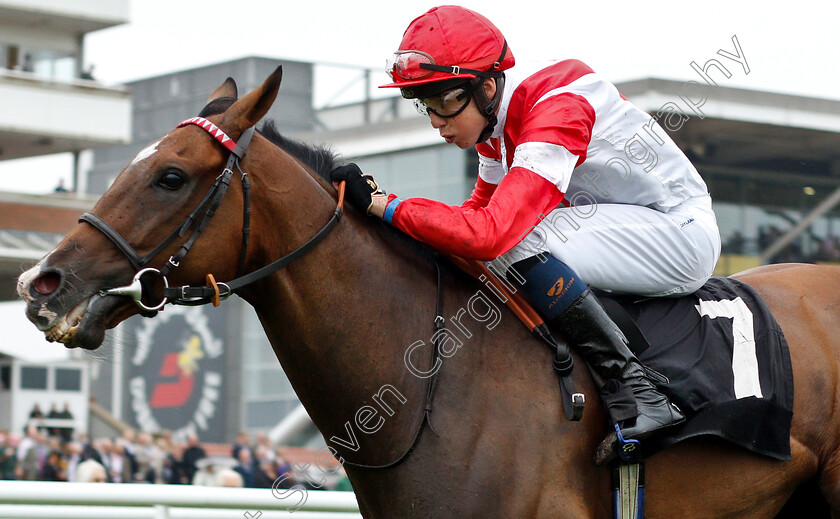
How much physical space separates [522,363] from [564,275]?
295 millimetres

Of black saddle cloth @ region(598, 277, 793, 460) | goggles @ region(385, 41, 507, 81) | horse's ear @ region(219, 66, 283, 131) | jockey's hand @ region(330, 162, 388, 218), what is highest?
goggles @ region(385, 41, 507, 81)

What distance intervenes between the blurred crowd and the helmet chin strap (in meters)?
6.84

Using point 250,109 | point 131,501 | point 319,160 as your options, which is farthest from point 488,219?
point 131,501

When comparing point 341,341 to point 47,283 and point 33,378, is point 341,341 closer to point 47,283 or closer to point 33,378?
point 47,283

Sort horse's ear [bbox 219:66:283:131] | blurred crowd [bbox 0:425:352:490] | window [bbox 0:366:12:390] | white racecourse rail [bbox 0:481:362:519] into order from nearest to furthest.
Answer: horse's ear [bbox 219:66:283:131] → white racecourse rail [bbox 0:481:362:519] → blurred crowd [bbox 0:425:352:490] → window [bbox 0:366:12:390]

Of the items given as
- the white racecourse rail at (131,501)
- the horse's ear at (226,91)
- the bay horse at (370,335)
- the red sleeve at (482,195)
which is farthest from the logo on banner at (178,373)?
the bay horse at (370,335)

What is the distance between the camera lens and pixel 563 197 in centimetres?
308

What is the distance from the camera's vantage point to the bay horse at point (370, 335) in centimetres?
266

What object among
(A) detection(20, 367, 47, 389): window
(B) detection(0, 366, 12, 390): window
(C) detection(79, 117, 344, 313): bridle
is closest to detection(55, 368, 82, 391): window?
(A) detection(20, 367, 47, 389): window

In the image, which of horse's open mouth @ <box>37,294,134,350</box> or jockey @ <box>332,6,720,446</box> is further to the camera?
jockey @ <box>332,6,720,446</box>

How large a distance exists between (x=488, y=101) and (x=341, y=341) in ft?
2.94

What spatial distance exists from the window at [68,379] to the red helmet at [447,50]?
43.4 feet

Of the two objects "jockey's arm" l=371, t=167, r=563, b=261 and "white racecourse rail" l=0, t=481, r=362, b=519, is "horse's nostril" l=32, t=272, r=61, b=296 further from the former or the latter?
"white racecourse rail" l=0, t=481, r=362, b=519

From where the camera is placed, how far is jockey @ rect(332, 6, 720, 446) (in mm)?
2865
